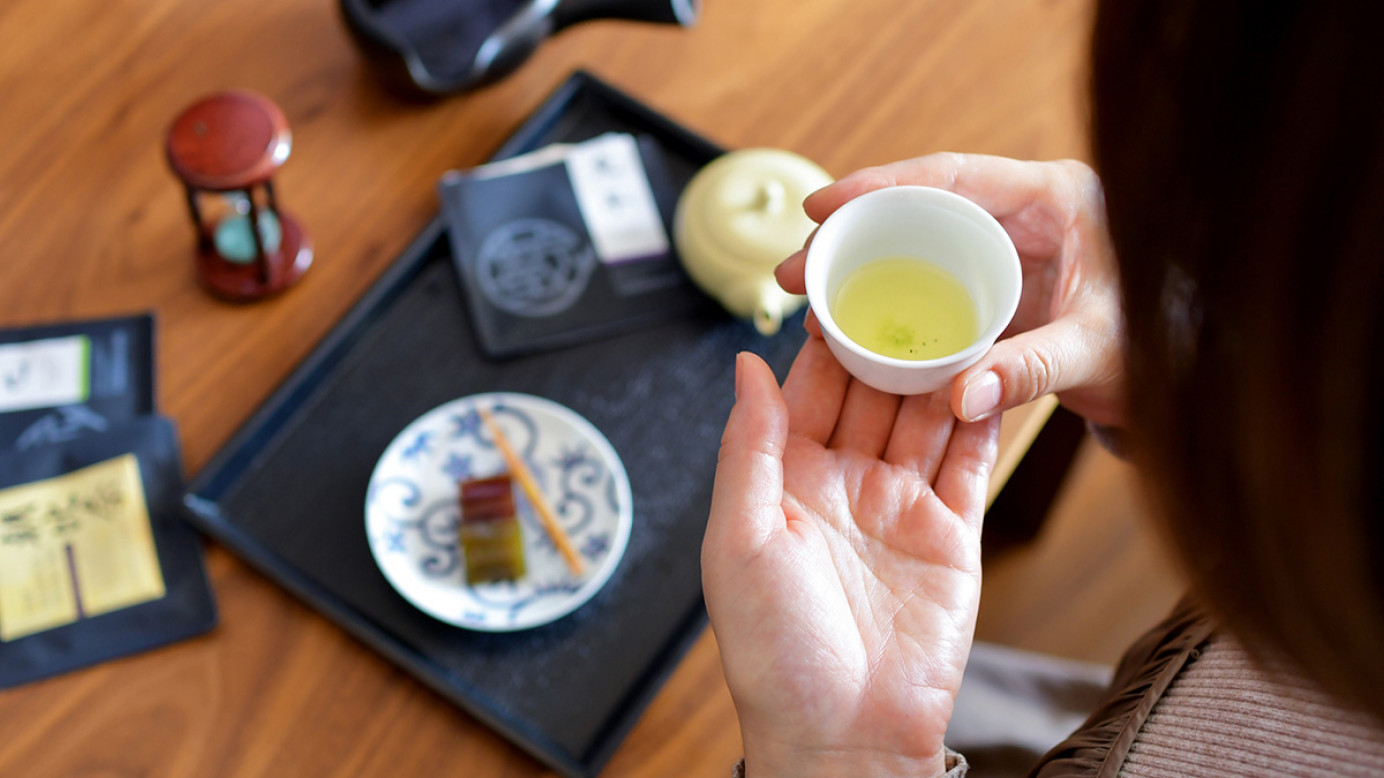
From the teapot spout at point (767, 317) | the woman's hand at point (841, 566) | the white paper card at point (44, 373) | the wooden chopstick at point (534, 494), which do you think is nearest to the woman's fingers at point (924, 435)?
the woman's hand at point (841, 566)

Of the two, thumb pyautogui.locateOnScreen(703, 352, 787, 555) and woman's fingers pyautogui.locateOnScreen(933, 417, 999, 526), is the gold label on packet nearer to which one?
thumb pyautogui.locateOnScreen(703, 352, 787, 555)

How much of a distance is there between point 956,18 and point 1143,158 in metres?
1.16

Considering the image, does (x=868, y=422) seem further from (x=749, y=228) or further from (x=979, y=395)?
(x=749, y=228)

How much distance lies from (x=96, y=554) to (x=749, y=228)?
0.86 m

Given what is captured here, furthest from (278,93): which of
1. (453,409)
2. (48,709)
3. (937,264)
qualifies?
(937,264)

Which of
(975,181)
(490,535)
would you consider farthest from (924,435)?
(490,535)

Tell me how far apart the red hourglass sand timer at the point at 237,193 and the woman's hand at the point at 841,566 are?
2.02 ft

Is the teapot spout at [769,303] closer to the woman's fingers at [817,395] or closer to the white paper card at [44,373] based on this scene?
the woman's fingers at [817,395]

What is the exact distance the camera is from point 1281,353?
1.51 ft

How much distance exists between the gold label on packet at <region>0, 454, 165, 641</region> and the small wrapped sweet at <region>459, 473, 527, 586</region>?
355 mm

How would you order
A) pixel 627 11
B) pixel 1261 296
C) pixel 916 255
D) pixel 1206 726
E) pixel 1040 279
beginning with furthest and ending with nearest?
pixel 627 11 → pixel 1040 279 → pixel 916 255 → pixel 1206 726 → pixel 1261 296

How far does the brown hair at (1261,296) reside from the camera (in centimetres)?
42

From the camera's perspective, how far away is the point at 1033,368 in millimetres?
885

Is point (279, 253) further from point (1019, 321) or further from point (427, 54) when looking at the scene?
point (1019, 321)
